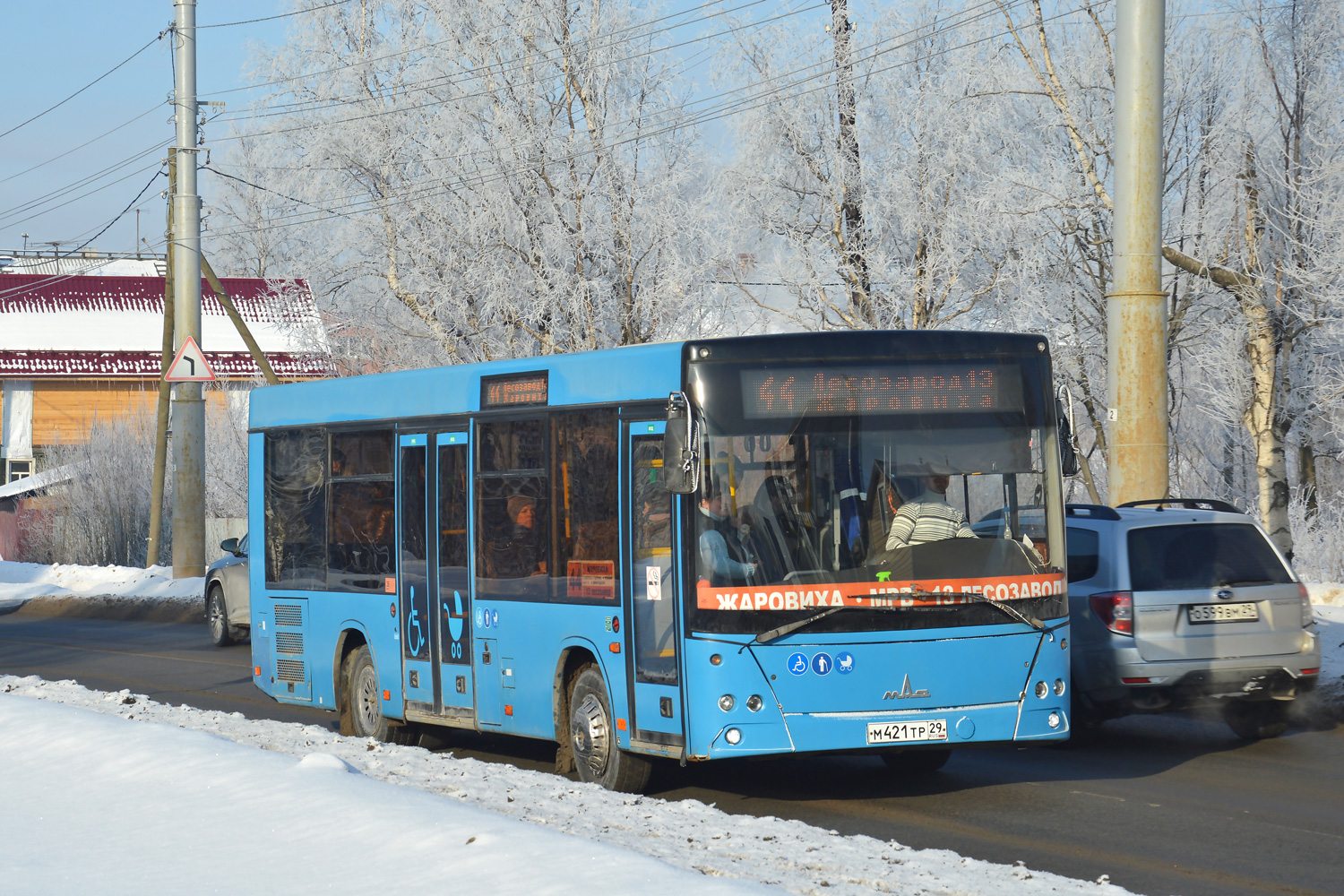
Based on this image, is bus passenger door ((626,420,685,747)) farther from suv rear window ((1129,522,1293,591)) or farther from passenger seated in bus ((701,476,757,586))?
suv rear window ((1129,522,1293,591))

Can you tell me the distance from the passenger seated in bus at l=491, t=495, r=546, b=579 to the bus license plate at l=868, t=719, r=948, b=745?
8.48 ft

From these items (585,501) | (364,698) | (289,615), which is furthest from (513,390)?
(289,615)

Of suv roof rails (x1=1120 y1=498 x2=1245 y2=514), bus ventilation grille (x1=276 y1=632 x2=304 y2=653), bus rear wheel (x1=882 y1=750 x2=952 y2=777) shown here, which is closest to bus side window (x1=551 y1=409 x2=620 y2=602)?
bus rear wheel (x1=882 y1=750 x2=952 y2=777)

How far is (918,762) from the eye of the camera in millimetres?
10750

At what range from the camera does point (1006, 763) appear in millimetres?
11008

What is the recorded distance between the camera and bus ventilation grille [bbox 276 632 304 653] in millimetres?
13414

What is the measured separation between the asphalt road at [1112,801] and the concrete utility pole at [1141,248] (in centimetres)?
298

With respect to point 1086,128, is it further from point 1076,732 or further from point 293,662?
point 293,662

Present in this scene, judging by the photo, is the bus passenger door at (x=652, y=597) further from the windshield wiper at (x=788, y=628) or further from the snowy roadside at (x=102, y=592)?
the snowy roadside at (x=102, y=592)

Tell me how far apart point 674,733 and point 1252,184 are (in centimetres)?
1527

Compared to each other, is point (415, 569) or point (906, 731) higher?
point (415, 569)

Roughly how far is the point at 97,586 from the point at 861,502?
2800 centimetres

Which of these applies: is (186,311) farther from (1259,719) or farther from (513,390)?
(1259,719)

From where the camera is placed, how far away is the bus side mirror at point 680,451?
28.5ft
